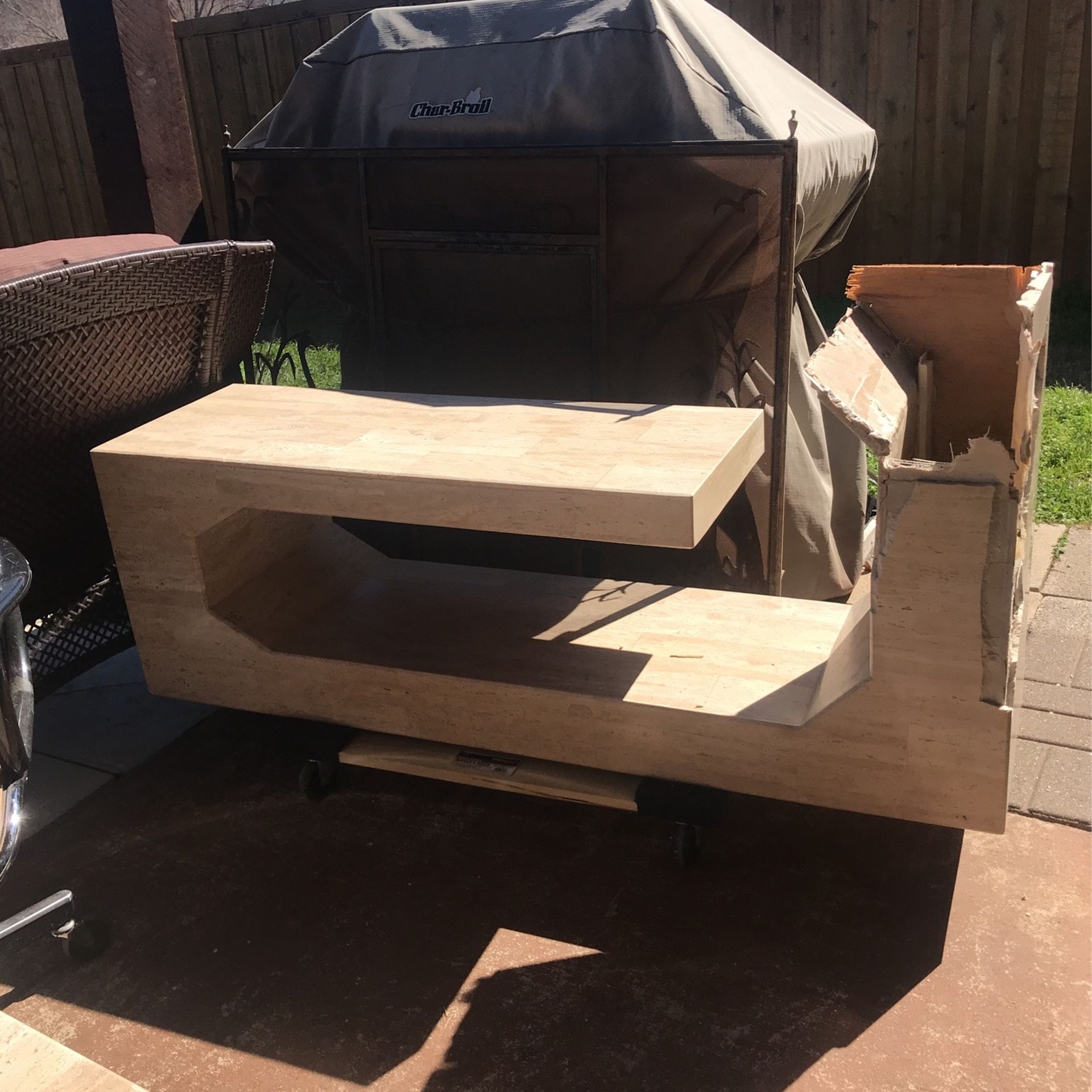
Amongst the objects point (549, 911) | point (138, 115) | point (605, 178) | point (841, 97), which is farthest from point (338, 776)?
point (841, 97)

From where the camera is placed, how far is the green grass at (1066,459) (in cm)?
407

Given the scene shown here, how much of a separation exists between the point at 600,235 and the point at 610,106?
0.35 metres

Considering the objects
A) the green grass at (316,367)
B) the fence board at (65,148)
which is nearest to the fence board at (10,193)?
the fence board at (65,148)

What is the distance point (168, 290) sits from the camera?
254 centimetres

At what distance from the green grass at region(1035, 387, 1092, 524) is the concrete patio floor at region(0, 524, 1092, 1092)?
1.54 meters

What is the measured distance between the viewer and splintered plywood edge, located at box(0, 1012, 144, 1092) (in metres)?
1.34

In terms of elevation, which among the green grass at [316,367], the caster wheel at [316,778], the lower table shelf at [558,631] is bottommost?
the green grass at [316,367]

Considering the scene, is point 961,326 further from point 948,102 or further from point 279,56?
point 279,56

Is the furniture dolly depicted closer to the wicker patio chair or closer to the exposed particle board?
the exposed particle board

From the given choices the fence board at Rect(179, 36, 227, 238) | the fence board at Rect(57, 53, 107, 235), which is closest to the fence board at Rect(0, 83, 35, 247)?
the fence board at Rect(57, 53, 107, 235)

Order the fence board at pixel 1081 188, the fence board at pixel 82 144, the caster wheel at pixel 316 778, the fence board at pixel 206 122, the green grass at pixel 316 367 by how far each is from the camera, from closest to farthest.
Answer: the caster wheel at pixel 316 778, the green grass at pixel 316 367, the fence board at pixel 1081 188, the fence board at pixel 206 122, the fence board at pixel 82 144

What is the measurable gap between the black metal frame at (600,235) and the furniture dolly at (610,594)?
289 mm

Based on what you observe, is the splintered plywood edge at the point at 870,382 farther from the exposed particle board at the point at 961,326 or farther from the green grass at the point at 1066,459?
the green grass at the point at 1066,459

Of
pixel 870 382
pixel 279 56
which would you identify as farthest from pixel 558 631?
pixel 279 56
